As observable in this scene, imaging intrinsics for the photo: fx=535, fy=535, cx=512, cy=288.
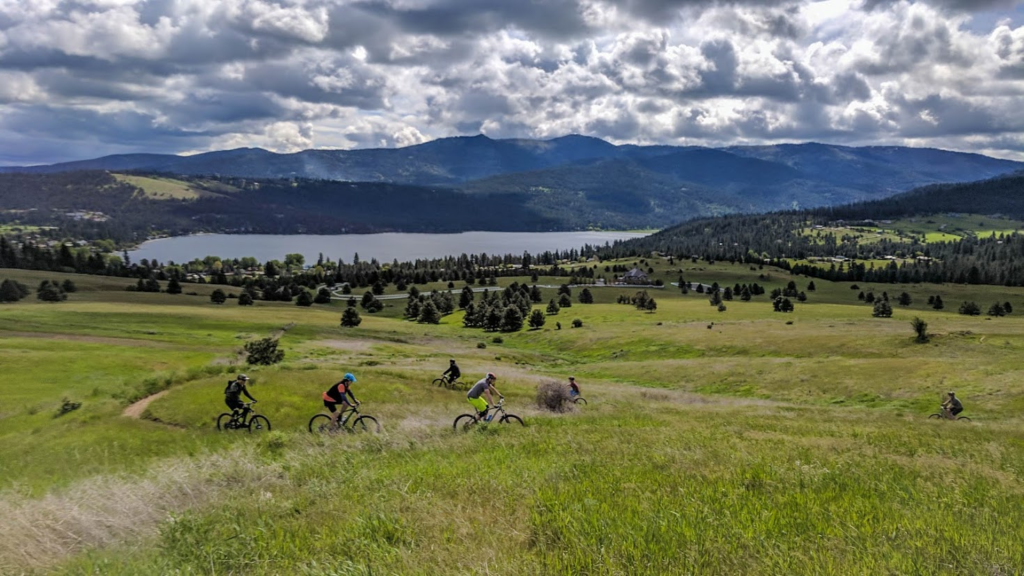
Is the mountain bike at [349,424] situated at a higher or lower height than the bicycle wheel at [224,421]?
higher

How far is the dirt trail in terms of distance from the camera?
74.2ft

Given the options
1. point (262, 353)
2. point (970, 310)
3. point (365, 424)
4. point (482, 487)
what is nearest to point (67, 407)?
point (365, 424)

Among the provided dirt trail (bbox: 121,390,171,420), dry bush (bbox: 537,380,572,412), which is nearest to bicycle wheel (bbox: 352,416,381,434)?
dry bush (bbox: 537,380,572,412)

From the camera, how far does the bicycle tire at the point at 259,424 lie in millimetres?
21895

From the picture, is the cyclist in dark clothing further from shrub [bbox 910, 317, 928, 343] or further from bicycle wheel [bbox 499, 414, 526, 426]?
shrub [bbox 910, 317, 928, 343]

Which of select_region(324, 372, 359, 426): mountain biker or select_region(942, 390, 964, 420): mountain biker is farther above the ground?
select_region(324, 372, 359, 426): mountain biker

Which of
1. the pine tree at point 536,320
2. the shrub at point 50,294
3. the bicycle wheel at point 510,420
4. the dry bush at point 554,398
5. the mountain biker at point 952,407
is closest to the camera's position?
the bicycle wheel at point 510,420

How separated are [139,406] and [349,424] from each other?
33.4 ft

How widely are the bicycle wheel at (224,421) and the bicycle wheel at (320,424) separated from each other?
3264mm

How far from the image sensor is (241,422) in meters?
22.1

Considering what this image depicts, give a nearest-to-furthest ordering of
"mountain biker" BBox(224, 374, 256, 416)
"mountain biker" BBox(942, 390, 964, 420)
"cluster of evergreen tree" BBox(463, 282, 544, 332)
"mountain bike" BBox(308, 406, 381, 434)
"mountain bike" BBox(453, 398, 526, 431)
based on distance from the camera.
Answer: "mountain bike" BBox(453, 398, 526, 431) < "mountain bike" BBox(308, 406, 381, 434) < "mountain biker" BBox(224, 374, 256, 416) < "mountain biker" BBox(942, 390, 964, 420) < "cluster of evergreen tree" BBox(463, 282, 544, 332)

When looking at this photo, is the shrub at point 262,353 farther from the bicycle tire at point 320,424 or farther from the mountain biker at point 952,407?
the mountain biker at point 952,407

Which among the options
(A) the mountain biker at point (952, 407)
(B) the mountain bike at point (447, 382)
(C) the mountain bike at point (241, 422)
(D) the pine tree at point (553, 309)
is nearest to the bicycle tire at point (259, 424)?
(C) the mountain bike at point (241, 422)

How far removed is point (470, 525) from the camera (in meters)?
7.00
